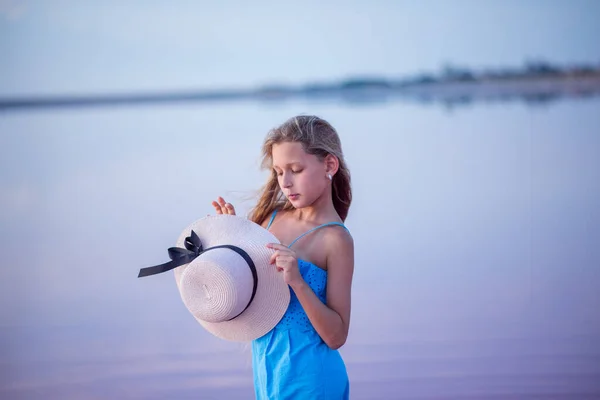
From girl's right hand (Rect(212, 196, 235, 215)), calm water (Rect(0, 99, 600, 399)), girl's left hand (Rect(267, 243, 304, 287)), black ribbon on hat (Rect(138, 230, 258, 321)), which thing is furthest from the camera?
calm water (Rect(0, 99, 600, 399))

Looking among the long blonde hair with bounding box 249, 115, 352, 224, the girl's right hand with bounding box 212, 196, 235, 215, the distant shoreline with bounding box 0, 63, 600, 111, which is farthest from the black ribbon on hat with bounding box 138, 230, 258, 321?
the distant shoreline with bounding box 0, 63, 600, 111

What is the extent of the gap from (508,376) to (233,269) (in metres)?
1.48

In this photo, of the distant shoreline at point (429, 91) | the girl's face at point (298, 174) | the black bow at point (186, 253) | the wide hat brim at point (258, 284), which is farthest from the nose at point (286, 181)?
the distant shoreline at point (429, 91)

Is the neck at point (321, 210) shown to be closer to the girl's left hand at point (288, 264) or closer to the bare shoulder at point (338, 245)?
the bare shoulder at point (338, 245)

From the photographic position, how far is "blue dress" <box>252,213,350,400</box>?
172cm

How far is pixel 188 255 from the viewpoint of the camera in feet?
5.92

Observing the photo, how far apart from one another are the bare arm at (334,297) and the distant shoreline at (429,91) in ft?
24.8

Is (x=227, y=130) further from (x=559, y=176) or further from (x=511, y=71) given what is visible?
(x=511, y=71)

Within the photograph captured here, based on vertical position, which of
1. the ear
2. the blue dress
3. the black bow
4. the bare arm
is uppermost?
the ear

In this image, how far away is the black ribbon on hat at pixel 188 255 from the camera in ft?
5.74

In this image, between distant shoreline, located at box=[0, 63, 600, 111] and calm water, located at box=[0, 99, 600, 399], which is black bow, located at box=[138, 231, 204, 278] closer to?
calm water, located at box=[0, 99, 600, 399]

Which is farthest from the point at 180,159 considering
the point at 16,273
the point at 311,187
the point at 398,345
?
the point at 311,187

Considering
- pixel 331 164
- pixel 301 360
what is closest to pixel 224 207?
pixel 331 164

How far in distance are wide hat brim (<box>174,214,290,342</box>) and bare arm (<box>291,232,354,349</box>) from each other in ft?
0.28
